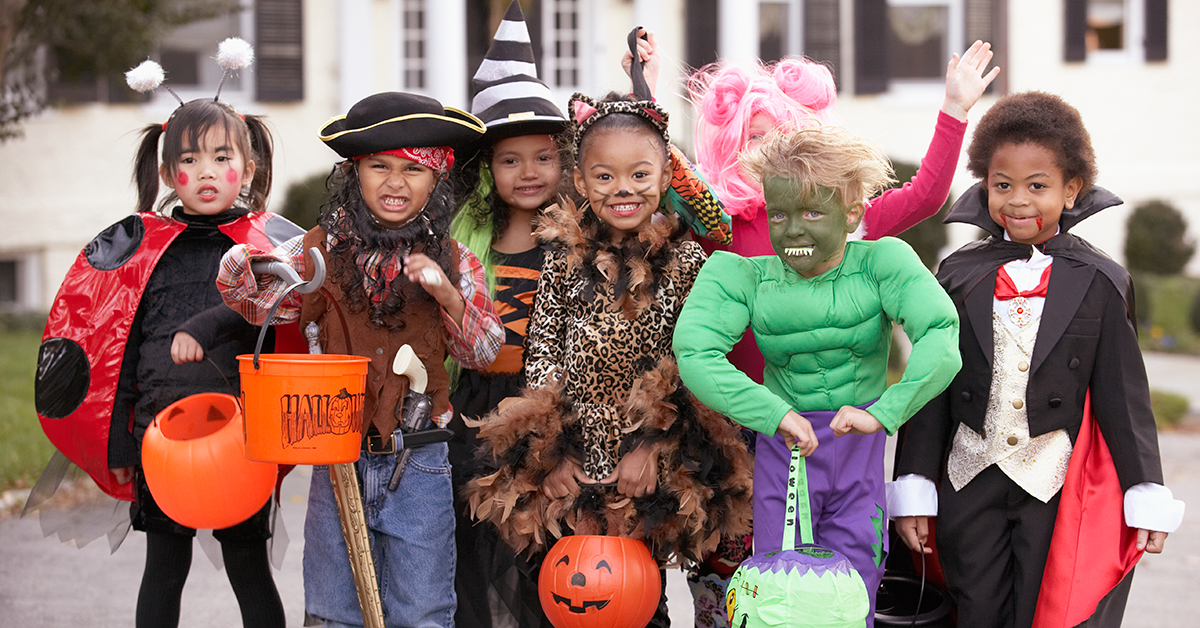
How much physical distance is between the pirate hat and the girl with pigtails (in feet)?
2.13

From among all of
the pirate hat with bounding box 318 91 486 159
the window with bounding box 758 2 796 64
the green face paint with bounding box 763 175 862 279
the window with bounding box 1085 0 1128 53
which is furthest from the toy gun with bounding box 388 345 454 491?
the window with bounding box 1085 0 1128 53

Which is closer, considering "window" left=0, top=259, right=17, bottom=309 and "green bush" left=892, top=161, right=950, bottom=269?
"green bush" left=892, top=161, right=950, bottom=269

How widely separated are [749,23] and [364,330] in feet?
32.5

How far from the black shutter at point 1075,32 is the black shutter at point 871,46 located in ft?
8.00

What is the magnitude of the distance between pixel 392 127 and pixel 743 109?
1148 mm

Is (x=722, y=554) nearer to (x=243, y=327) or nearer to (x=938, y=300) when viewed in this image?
(x=938, y=300)

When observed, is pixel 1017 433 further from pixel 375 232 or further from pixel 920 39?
pixel 920 39

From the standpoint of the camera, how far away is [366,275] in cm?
309

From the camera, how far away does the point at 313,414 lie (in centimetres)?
263

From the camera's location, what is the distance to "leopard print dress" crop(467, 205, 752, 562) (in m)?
3.08

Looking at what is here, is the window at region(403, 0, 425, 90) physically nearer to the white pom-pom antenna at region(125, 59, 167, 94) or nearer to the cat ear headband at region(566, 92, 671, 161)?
the white pom-pom antenna at region(125, 59, 167, 94)

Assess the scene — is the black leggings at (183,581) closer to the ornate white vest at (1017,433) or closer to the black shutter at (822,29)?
the ornate white vest at (1017,433)

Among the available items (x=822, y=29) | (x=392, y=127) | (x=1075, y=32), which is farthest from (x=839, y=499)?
(x=1075, y=32)

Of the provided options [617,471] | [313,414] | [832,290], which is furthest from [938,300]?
[313,414]
